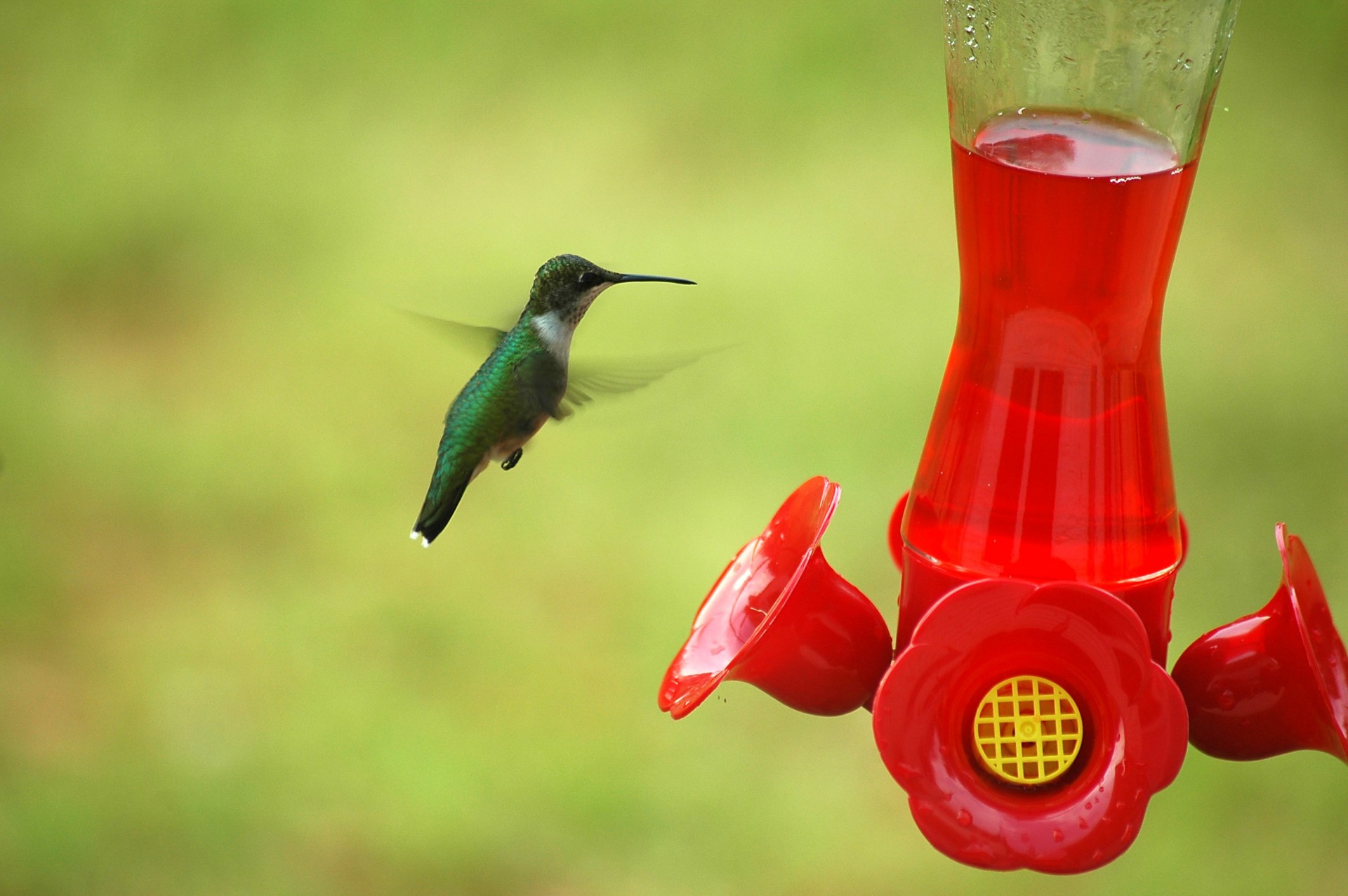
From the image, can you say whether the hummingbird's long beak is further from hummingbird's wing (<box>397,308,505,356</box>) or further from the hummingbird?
hummingbird's wing (<box>397,308,505,356</box>)

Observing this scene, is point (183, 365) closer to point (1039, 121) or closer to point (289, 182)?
point (289, 182)

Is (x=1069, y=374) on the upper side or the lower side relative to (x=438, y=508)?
upper

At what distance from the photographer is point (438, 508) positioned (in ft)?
6.61

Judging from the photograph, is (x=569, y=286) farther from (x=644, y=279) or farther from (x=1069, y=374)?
(x=1069, y=374)

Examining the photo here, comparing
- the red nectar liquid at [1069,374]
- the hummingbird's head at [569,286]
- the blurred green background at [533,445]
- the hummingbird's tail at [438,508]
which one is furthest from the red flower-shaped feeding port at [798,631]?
the blurred green background at [533,445]

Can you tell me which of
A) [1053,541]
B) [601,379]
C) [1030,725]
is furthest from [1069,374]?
[601,379]

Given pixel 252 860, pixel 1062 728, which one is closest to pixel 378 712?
pixel 252 860

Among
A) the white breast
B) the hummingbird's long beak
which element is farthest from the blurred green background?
the hummingbird's long beak

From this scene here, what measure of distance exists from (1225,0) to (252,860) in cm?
340

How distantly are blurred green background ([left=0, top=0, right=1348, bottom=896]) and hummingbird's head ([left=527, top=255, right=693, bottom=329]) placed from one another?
162 centimetres

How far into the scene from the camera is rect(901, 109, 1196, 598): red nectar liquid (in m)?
1.39

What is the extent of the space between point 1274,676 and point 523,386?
103 centimetres

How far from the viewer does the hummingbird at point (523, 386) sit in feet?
6.05

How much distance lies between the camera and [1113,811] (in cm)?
128
